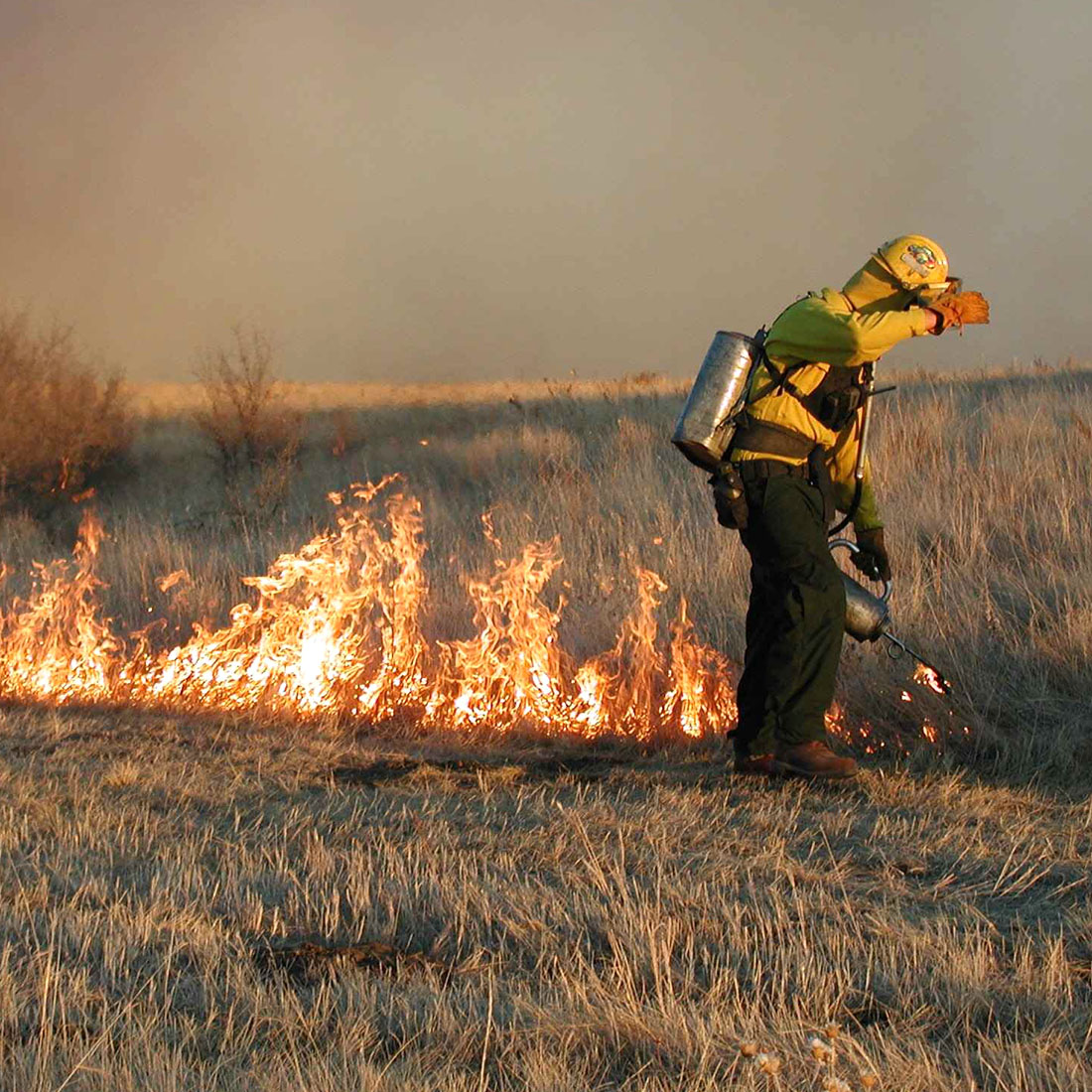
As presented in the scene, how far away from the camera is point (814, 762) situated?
5.16 meters

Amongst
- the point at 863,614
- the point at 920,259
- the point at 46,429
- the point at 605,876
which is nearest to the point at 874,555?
the point at 863,614

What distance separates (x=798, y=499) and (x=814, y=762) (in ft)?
3.24

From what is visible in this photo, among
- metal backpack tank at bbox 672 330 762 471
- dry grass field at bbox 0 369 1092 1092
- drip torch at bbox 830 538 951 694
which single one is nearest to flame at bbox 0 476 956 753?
dry grass field at bbox 0 369 1092 1092

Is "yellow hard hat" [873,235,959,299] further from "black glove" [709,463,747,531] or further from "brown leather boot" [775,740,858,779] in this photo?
"brown leather boot" [775,740,858,779]

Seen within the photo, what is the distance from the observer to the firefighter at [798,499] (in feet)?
16.8

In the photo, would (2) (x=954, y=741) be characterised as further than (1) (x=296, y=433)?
No

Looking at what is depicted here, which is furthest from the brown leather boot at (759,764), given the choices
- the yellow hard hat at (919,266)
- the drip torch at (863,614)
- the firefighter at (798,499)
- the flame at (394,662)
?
the yellow hard hat at (919,266)

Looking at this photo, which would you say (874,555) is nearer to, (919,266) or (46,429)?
(919,266)

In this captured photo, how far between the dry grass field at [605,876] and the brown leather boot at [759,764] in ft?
0.28

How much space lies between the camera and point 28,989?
299cm

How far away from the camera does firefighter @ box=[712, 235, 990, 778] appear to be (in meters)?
5.12

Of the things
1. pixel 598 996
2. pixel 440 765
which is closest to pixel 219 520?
pixel 440 765

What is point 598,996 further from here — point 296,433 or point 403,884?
point 296,433

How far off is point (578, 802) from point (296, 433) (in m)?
14.9
